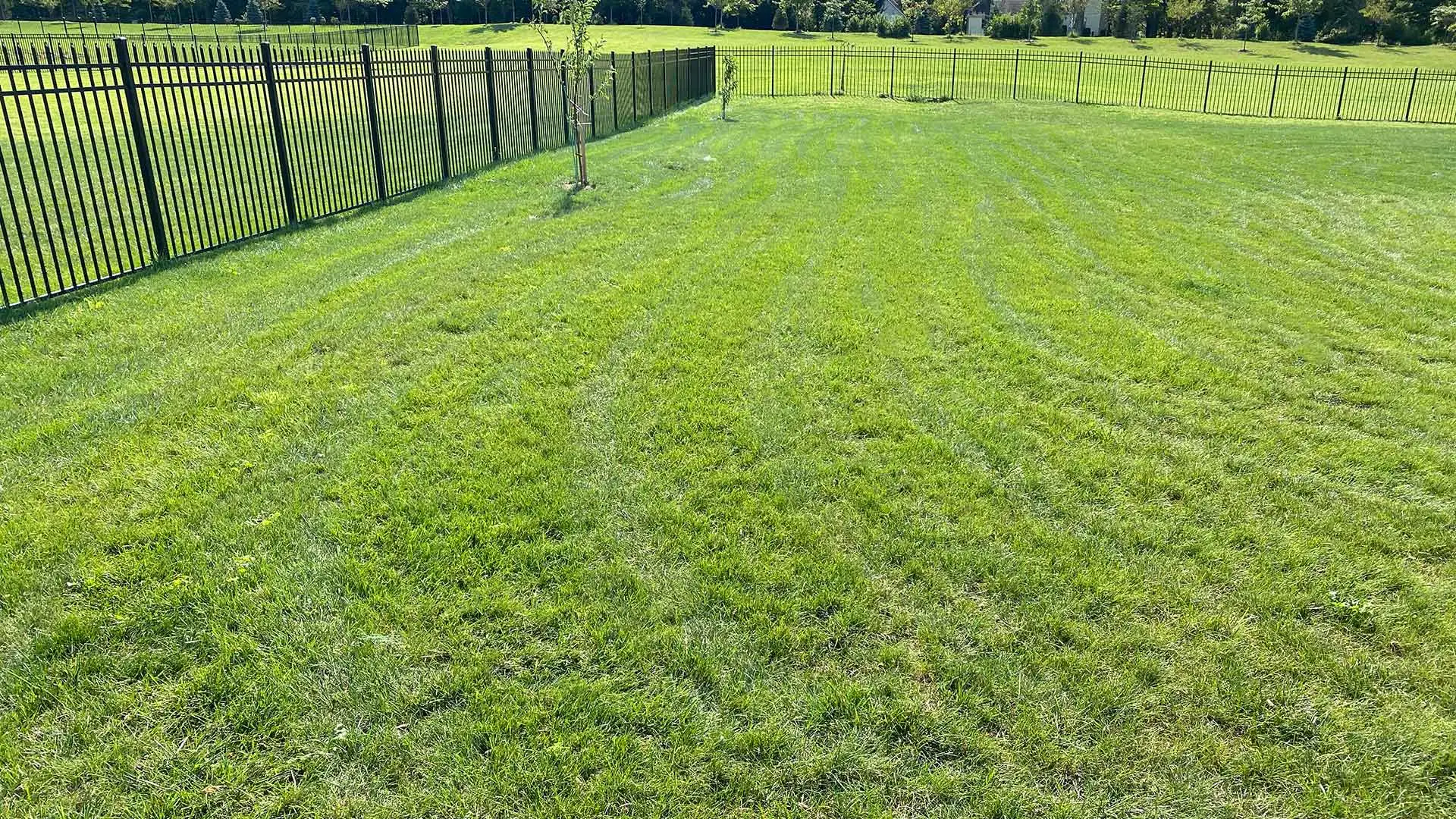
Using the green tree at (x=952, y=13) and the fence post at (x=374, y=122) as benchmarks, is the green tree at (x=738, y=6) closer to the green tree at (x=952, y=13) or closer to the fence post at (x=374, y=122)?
the green tree at (x=952, y=13)

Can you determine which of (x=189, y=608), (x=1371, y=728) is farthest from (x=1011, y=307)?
(x=189, y=608)

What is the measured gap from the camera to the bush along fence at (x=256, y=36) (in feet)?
155

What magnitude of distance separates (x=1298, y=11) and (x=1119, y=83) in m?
28.4

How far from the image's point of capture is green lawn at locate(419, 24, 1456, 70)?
44625mm

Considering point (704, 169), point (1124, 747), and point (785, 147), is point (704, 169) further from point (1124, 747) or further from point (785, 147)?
point (1124, 747)

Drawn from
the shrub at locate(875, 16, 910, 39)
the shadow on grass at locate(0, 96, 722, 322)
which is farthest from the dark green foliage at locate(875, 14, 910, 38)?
the shadow on grass at locate(0, 96, 722, 322)

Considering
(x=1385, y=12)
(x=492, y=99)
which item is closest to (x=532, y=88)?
(x=492, y=99)

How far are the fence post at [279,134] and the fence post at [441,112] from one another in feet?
7.19

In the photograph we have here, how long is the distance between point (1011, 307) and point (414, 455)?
4913mm

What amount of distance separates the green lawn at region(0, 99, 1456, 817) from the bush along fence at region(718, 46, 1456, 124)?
26.9 meters

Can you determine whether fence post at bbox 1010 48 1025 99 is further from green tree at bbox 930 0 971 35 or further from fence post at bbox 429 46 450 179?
fence post at bbox 429 46 450 179

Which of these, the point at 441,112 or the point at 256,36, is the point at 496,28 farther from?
the point at 441,112

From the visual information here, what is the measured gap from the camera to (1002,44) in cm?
5206

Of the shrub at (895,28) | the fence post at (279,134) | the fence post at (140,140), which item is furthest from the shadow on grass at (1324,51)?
the fence post at (140,140)
